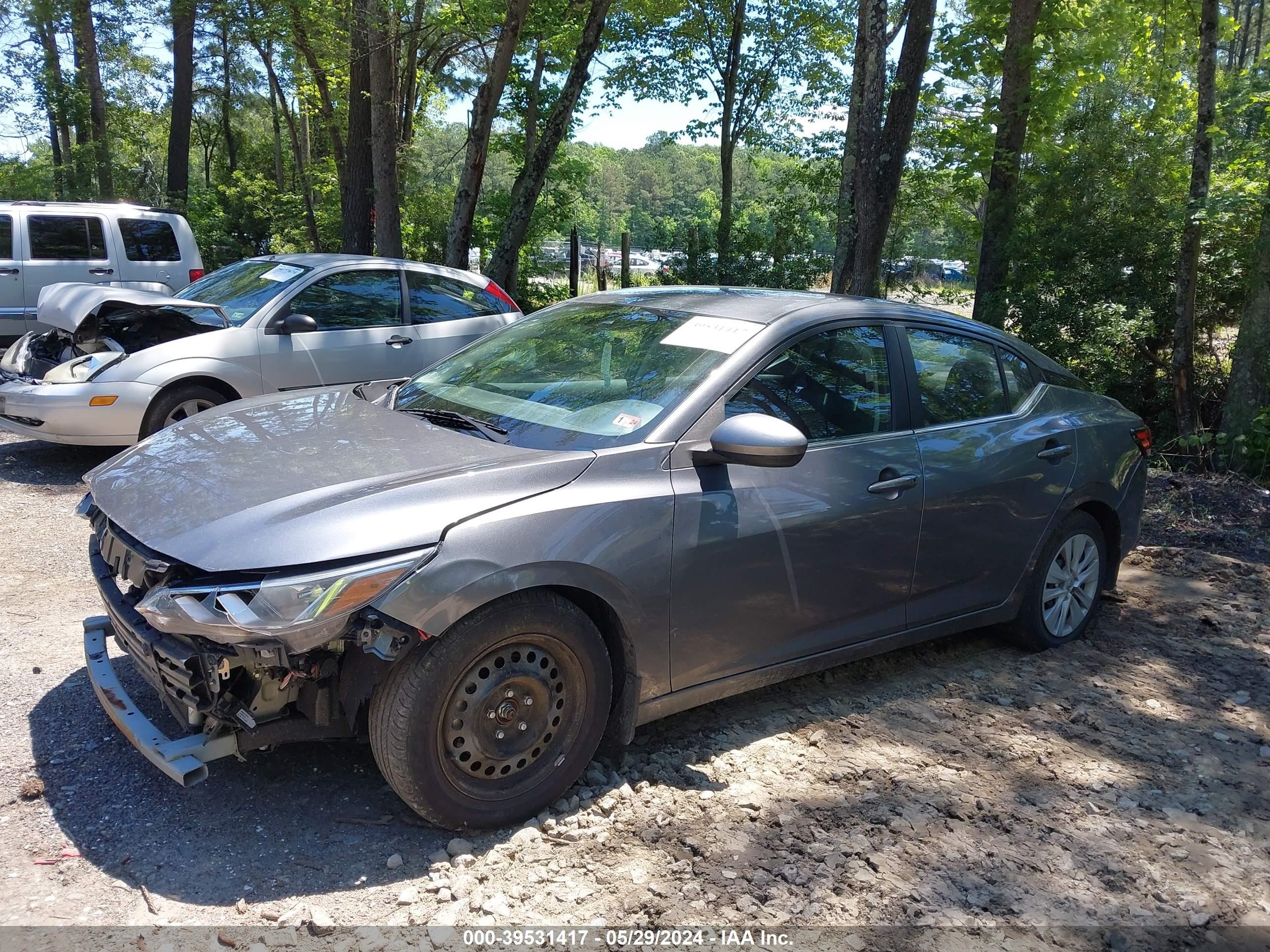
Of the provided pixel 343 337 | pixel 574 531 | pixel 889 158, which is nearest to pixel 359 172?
pixel 889 158

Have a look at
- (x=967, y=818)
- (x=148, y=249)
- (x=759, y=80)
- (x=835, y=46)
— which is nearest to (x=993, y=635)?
(x=967, y=818)

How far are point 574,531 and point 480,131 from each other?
40.5 ft

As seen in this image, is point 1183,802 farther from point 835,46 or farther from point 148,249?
point 835,46

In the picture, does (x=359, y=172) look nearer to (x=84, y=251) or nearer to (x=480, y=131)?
(x=480, y=131)

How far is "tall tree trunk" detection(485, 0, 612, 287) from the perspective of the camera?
561 inches

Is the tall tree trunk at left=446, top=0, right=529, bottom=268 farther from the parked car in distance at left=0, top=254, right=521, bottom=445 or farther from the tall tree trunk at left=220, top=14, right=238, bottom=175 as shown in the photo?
the tall tree trunk at left=220, top=14, right=238, bottom=175

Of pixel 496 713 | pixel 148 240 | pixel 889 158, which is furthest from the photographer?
pixel 148 240

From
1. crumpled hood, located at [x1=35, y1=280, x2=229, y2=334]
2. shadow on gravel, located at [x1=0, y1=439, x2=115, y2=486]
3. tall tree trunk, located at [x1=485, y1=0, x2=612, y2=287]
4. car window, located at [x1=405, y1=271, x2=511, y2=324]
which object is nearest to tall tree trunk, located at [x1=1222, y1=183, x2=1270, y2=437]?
car window, located at [x1=405, y1=271, x2=511, y2=324]

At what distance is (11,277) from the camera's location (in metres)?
10.9

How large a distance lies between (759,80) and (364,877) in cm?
2563

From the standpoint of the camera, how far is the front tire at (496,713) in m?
2.90

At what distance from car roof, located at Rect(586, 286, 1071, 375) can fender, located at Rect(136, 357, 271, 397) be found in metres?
3.71

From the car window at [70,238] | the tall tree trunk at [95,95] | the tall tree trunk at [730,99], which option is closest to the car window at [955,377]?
the car window at [70,238]

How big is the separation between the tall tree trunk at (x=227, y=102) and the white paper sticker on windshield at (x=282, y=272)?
2513 cm
